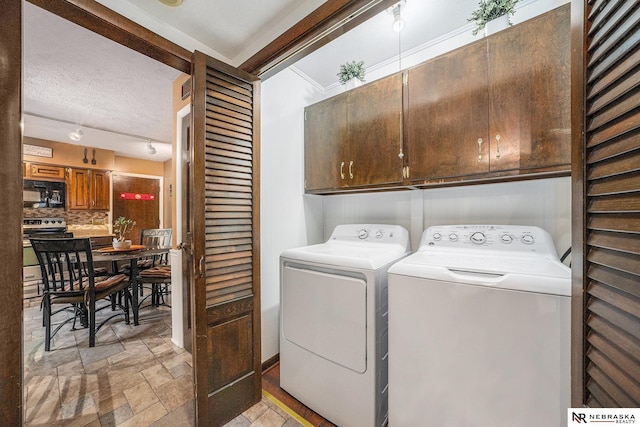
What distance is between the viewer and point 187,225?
2111mm

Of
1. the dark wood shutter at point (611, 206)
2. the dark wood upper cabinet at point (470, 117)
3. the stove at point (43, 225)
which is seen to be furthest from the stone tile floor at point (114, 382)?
the stove at point (43, 225)

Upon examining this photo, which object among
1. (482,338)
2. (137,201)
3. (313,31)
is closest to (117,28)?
(313,31)

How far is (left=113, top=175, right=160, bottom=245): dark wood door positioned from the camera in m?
5.25

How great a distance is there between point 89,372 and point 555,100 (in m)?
3.59

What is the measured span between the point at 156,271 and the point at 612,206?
3641 millimetres

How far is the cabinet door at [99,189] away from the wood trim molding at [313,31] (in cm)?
509

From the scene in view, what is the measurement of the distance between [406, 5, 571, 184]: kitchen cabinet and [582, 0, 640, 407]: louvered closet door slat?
75 centimetres

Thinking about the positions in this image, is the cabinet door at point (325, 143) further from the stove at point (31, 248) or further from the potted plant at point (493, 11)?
the stove at point (31, 248)

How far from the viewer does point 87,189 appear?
4719mm

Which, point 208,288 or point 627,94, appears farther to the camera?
point 208,288

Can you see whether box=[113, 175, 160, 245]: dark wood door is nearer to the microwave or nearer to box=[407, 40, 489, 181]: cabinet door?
the microwave

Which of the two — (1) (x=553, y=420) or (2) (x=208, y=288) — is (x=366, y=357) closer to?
(1) (x=553, y=420)

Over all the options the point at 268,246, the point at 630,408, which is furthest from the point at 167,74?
the point at 630,408

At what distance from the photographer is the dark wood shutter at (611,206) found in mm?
489
